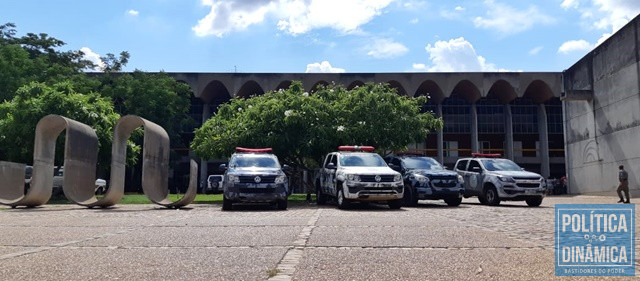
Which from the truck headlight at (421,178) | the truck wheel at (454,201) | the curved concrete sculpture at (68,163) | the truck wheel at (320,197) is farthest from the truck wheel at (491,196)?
the curved concrete sculpture at (68,163)

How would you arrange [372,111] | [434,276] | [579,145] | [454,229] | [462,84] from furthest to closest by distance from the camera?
1. [462,84]
2. [579,145]
3. [372,111]
4. [454,229]
5. [434,276]

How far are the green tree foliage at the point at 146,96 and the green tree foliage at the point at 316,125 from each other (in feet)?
54.0

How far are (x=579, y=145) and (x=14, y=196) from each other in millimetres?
29581

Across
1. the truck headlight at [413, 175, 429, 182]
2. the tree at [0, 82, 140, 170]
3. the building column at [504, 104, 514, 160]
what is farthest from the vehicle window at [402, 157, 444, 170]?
the building column at [504, 104, 514, 160]

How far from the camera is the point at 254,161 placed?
16.9 metres

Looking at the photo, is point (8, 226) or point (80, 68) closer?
point (8, 226)

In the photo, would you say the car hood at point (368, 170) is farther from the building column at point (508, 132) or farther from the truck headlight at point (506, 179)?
the building column at point (508, 132)

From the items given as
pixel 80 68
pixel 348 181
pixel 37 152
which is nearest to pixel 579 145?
pixel 348 181

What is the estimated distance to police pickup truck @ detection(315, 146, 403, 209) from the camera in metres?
15.8

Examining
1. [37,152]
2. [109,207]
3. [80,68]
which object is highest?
[80,68]

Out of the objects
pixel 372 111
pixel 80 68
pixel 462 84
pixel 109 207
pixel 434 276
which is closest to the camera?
pixel 434 276

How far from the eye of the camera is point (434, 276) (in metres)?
4.89

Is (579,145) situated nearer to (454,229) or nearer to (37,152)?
(454,229)

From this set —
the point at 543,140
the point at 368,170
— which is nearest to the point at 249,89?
the point at 543,140
